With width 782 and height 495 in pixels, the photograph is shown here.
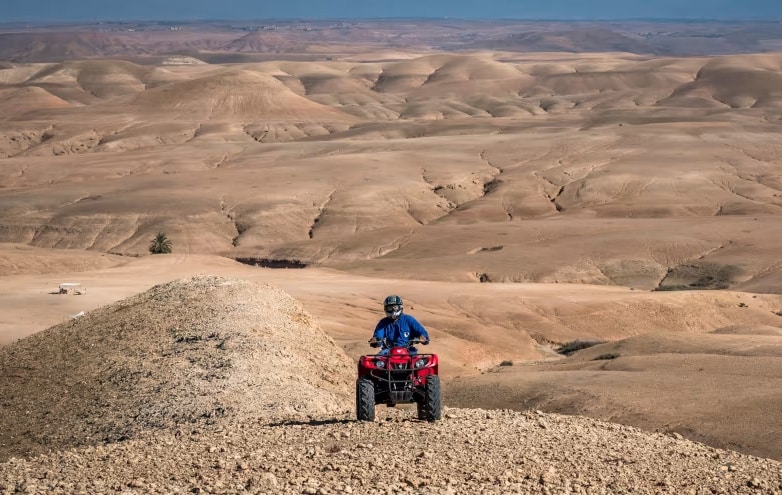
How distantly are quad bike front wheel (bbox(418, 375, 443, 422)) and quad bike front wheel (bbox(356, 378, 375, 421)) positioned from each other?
0.66 metres

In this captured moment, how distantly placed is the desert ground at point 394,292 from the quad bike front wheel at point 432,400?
257mm

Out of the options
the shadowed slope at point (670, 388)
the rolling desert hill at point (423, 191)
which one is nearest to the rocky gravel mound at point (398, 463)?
the shadowed slope at point (670, 388)

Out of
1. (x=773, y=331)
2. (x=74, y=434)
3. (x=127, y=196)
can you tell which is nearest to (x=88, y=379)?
(x=74, y=434)

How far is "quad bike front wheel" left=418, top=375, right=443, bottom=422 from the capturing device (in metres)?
13.2

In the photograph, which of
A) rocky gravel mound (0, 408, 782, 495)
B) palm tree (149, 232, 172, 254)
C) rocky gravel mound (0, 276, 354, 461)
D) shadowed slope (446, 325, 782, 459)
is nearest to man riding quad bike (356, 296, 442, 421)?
rocky gravel mound (0, 408, 782, 495)

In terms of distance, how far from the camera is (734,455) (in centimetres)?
1302

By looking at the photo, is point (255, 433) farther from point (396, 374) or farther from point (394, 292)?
point (394, 292)

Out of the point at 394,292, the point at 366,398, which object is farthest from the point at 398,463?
the point at 394,292

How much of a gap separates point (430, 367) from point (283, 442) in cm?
203

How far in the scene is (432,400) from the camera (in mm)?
13234

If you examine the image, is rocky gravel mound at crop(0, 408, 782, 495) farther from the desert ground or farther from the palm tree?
the palm tree

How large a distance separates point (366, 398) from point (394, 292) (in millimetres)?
27386

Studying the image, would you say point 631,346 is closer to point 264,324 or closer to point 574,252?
point 264,324

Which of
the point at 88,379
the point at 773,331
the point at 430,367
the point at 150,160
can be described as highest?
the point at 430,367
